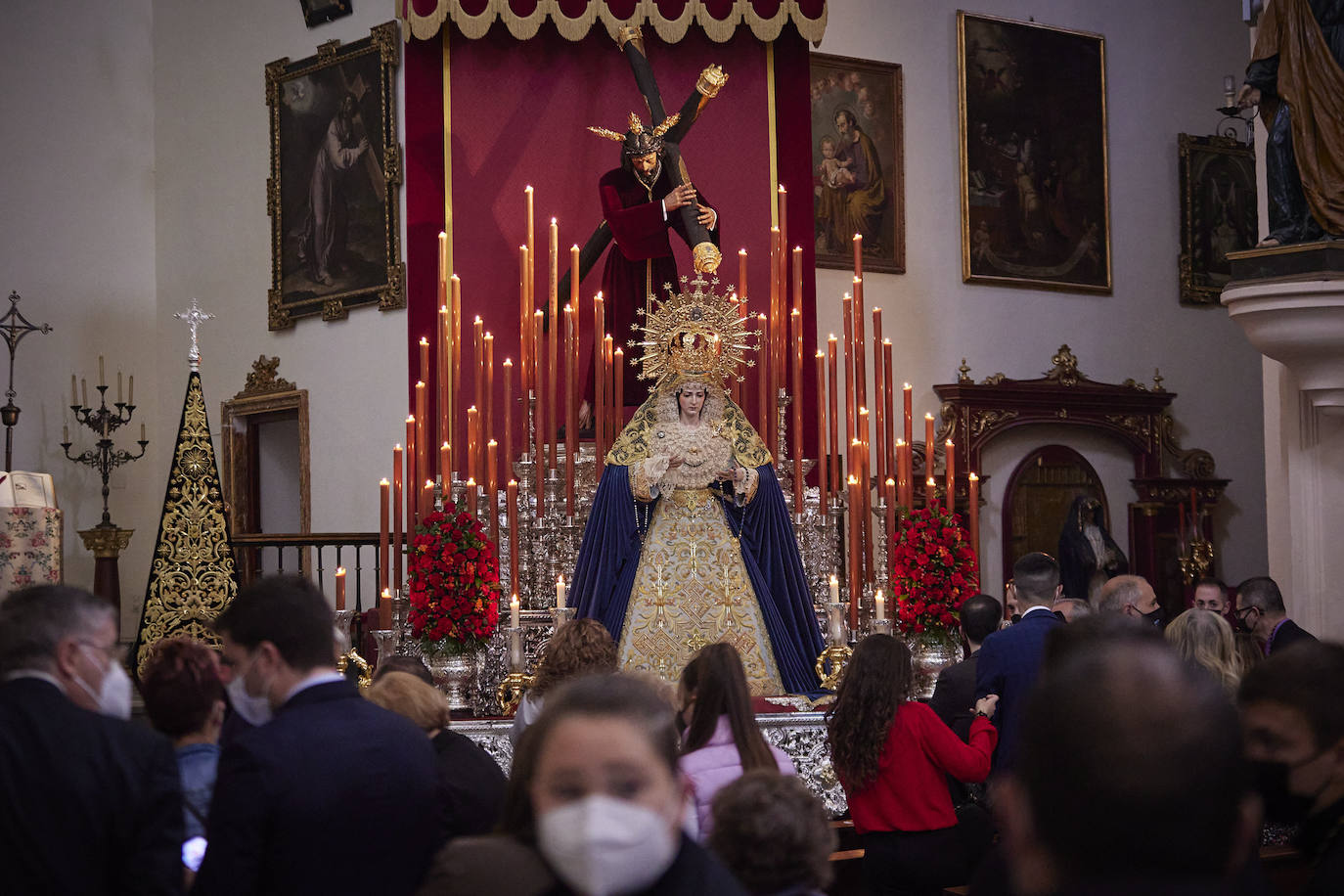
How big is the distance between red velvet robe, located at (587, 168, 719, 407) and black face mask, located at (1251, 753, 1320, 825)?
22.3 feet

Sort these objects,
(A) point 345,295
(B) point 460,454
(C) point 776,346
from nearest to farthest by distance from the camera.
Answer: (C) point 776,346, (B) point 460,454, (A) point 345,295

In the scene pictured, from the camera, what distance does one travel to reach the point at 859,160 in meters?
13.4

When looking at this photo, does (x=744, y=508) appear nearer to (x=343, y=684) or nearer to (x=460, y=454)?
(x=460, y=454)

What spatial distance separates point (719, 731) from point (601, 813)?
1809mm

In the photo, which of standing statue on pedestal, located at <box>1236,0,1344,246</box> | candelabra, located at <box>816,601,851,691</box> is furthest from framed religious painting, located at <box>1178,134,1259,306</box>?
candelabra, located at <box>816,601,851,691</box>

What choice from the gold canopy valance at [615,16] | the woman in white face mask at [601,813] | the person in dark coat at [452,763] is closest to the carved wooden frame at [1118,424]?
the gold canopy valance at [615,16]

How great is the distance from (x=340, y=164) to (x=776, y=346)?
5.39 m

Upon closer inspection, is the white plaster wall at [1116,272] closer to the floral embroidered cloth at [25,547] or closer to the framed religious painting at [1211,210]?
the framed religious painting at [1211,210]

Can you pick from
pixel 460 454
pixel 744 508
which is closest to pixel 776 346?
pixel 744 508

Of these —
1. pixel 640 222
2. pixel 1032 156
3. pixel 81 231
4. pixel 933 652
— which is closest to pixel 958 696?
pixel 933 652

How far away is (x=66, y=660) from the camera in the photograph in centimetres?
283

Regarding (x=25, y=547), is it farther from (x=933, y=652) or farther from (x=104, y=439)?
(x=933, y=652)

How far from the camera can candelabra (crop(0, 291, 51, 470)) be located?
39.1ft

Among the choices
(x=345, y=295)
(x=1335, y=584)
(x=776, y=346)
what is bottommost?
(x=1335, y=584)
